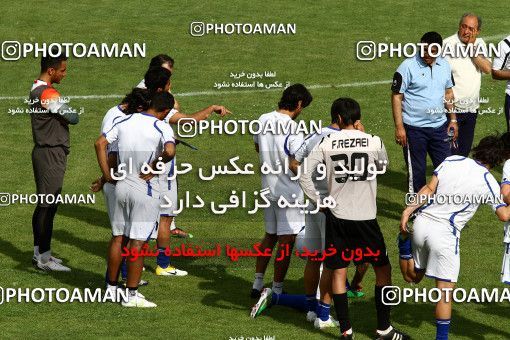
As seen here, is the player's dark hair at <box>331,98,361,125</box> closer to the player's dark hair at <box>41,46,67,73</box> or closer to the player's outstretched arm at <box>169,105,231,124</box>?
the player's outstretched arm at <box>169,105,231,124</box>

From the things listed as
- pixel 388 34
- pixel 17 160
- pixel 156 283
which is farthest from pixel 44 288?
pixel 388 34

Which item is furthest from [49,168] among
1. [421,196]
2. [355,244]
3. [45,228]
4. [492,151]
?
[492,151]

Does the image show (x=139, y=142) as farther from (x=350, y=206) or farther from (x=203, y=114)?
(x=350, y=206)

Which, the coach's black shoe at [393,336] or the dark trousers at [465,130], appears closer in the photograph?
the coach's black shoe at [393,336]

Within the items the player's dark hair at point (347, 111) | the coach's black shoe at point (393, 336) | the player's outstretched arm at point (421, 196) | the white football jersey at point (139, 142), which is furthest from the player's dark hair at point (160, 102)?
the coach's black shoe at point (393, 336)

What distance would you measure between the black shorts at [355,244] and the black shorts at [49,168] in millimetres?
4302

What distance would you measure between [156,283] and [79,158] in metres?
6.23

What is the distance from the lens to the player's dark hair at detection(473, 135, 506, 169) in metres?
12.4

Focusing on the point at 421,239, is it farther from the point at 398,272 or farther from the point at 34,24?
the point at 34,24

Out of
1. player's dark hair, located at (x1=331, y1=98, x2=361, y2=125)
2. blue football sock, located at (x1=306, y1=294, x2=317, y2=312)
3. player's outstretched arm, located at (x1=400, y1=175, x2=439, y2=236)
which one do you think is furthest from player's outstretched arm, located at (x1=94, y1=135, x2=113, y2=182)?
player's outstretched arm, located at (x1=400, y1=175, x2=439, y2=236)

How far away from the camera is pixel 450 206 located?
12414mm

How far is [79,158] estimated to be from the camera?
68.0 ft

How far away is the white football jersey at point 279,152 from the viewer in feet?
45.9

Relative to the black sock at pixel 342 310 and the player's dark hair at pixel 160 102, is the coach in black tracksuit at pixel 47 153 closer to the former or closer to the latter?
the player's dark hair at pixel 160 102
